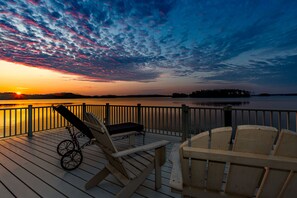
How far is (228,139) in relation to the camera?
102 centimetres

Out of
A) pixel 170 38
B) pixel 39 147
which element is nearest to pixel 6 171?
pixel 39 147

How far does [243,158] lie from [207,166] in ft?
0.76

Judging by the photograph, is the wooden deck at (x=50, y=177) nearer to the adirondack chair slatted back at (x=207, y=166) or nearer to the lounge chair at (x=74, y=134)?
the lounge chair at (x=74, y=134)

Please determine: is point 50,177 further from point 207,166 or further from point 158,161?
point 207,166

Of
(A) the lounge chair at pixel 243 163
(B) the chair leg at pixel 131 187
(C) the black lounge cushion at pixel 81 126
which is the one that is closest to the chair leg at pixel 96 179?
(B) the chair leg at pixel 131 187

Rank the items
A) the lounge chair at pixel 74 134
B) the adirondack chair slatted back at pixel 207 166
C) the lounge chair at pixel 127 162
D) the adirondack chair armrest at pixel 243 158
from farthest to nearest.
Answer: the lounge chair at pixel 74 134 → the lounge chair at pixel 127 162 → the adirondack chair slatted back at pixel 207 166 → the adirondack chair armrest at pixel 243 158

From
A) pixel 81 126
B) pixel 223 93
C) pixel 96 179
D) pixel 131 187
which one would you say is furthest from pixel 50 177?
pixel 223 93

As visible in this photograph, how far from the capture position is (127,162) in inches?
84.4

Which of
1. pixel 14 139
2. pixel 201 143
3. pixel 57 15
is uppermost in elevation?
pixel 57 15

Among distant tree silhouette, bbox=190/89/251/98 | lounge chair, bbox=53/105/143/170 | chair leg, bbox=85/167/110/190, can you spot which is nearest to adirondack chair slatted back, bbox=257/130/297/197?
lounge chair, bbox=53/105/143/170

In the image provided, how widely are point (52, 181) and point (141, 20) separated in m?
6.85

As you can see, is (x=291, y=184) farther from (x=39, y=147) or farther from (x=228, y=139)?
(x=39, y=147)

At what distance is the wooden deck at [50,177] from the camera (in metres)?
2.20

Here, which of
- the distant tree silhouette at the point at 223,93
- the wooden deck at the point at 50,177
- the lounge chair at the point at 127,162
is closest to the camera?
the lounge chair at the point at 127,162
